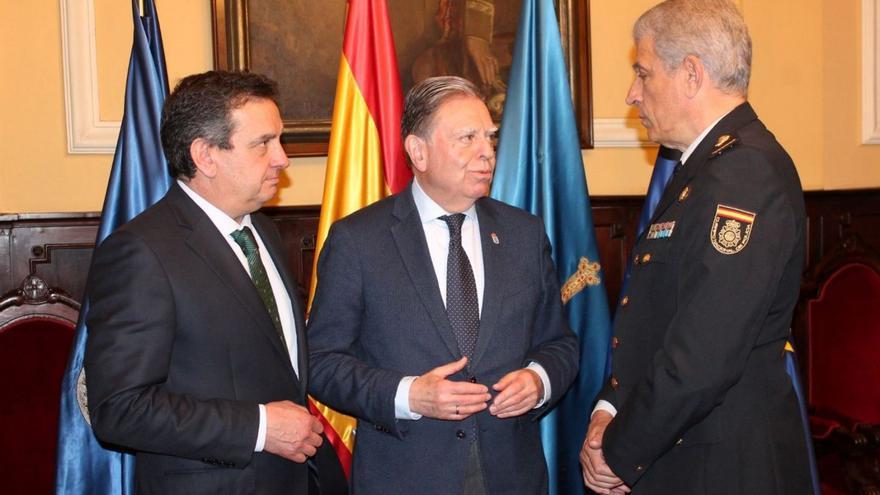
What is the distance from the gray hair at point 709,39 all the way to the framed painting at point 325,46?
6.01 feet

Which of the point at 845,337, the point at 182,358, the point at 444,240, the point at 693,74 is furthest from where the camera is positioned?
the point at 845,337

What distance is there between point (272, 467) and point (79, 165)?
7.10 feet

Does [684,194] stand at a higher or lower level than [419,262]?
higher

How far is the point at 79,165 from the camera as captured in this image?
380cm

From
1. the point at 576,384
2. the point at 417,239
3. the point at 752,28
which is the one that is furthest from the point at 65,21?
the point at 752,28

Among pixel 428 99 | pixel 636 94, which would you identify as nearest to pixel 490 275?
pixel 428 99

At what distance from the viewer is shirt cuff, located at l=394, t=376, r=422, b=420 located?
235 cm

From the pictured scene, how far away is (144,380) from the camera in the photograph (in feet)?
6.68

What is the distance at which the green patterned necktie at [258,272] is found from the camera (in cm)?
237

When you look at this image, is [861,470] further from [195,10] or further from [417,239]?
[195,10]

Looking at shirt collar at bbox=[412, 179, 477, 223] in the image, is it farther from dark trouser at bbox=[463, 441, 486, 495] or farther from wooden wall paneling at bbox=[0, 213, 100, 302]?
wooden wall paneling at bbox=[0, 213, 100, 302]

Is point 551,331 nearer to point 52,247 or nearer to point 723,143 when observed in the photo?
point 723,143

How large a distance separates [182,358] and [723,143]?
1500 millimetres

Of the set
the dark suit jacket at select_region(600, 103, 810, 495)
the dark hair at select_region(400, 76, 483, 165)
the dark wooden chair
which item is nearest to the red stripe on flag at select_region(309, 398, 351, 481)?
the dark hair at select_region(400, 76, 483, 165)
